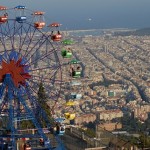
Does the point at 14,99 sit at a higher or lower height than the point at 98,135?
higher

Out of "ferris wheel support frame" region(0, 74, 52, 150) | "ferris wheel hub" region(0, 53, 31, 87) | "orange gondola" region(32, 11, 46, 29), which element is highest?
"orange gondola" region(32, 11, 46, 29)

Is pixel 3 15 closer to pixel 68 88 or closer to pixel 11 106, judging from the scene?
pixel 11 106

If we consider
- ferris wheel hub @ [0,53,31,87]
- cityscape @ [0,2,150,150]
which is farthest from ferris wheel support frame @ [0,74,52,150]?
ferris wheel hub @ [0,53,31,87]

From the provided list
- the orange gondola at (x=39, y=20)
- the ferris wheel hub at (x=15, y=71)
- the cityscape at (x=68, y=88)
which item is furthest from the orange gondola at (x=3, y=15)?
the ferris wheel hub at (x=15, y=71)

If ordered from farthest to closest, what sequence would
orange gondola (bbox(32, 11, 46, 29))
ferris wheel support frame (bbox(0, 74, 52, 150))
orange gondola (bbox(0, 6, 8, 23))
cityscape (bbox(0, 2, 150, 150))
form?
1. orange gondola (bbox(32, 11, 46, 29))
2. orange gondola (bbox(0, 6, 8, 23))
3. cityscape (bbox(0, 2, 150, 150))
4. ferris wheel support frame (bbox(0, 74, 52, 150))

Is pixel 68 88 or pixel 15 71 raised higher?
pixel 15 71

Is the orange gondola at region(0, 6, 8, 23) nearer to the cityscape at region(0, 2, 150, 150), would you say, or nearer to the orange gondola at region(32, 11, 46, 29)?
the cityscape at region(0, 2, 150, 150)

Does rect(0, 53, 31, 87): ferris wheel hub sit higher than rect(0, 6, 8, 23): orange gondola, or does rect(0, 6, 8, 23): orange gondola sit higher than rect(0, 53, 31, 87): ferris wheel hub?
rect(0, 6, 8, 23): orange gondola

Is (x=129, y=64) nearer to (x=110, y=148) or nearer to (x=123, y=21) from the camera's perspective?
(x=110, y=148)

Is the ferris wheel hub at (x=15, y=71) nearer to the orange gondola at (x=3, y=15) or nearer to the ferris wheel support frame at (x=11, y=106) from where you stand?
the ferris wheel support frame at (x=11, y=106)

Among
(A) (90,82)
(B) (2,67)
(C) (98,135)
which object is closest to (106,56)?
(A) (90,82)

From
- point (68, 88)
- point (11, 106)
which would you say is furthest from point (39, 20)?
point (68, 88)
